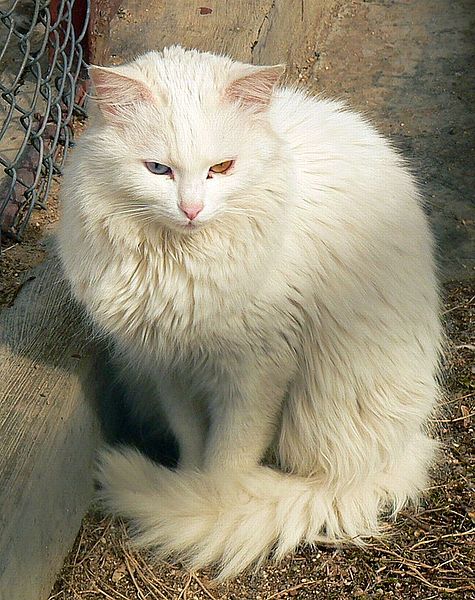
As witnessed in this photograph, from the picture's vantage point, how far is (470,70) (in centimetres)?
408

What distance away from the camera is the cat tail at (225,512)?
7.18 feet

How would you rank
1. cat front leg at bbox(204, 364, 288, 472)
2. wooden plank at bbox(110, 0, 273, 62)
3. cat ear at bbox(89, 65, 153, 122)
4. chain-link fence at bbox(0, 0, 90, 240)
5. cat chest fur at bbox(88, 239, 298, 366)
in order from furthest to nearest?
1. wooden plank at bbox(110, 0, 273, 62)
2. chain-link fence at bbox(0, 0, 90, 240)
3. cat front leg at bbox(204, 364, 288, 472)
4. cat chest fur at bbox(88, 239, 298, 366)
5. cat ear at bbox(89, 65, 153, 122)

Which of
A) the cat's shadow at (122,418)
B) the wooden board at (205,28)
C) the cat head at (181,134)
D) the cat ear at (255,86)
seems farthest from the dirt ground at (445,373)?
the cat ear at (255,86)

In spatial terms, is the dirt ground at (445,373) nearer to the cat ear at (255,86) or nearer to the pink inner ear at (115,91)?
the pink inner ear at (115,91)

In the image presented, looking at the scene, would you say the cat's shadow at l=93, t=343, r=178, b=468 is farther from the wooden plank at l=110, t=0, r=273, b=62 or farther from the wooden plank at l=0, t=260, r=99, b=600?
the wooden plank at l=110, t=0, r=273, b=62

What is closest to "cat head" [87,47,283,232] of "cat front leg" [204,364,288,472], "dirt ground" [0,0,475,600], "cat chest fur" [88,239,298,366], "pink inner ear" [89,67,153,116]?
"pink inner ear" [89,67,153,116]

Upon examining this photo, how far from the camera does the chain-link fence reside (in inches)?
110

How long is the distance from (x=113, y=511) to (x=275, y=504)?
1.42 ft

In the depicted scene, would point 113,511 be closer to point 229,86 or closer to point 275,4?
point 229,86

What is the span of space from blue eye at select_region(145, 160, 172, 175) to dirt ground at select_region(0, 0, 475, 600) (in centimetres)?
94

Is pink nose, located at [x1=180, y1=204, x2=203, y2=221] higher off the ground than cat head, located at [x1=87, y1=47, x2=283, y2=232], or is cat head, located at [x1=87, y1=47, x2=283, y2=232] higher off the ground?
cat head, located at [x1=87, y1=47, x2=283, y2=232]

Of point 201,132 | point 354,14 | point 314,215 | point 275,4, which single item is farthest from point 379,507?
point 354,14

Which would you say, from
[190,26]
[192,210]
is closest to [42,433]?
[192,210]

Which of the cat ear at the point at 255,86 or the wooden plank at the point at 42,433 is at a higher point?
the cat ear at the point at 255,86
